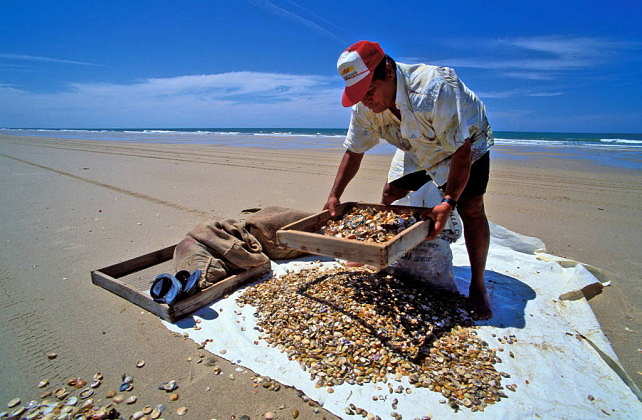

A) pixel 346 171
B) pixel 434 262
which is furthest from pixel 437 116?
pixel 434 262

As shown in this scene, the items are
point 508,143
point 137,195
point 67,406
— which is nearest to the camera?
point 67,406

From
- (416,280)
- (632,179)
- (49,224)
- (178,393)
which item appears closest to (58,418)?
(178,393)

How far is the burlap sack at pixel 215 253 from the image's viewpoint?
2.83 m

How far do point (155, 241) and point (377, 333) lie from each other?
3046mm

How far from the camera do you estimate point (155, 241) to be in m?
4.17

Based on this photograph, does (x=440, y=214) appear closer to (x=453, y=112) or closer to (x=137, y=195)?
(x=453, y=112)

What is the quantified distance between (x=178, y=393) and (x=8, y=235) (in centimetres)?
382

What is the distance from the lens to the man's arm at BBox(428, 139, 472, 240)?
2.16 m

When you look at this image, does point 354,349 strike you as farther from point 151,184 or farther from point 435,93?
point 151,184

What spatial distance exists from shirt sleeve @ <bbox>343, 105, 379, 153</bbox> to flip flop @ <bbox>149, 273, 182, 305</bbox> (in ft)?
5.42

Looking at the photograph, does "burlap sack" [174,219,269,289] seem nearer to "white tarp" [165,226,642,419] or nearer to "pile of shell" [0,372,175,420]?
"white tarp" [165,226,642,419]

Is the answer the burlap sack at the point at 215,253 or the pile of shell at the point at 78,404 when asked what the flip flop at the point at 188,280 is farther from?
the pile of shell at the point at 78,404

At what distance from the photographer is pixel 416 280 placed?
280 centimetres

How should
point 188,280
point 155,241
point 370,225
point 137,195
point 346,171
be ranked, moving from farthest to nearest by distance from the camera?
1. point 137,195
2. point 155,241
3. point 346,171
4. point 188,280
5. point 370,225
